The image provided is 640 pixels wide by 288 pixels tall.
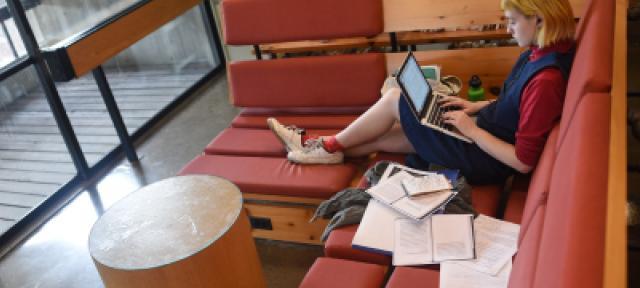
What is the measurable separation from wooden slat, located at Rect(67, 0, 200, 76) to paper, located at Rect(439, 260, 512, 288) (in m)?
2.31

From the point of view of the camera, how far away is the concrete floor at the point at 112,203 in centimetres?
257

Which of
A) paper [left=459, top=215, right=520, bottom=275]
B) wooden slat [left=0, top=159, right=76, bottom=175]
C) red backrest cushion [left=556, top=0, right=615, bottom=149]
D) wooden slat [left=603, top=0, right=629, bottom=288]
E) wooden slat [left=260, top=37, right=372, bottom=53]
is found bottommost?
wooden slat [left=0, top=159, right=76, bottom=175]

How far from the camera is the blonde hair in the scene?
1805mm

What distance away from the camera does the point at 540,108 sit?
71.5 inches

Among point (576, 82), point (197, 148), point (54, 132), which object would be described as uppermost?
point (576, 82)

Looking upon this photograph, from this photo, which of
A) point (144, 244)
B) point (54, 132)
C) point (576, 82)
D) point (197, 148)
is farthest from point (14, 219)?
point (576, 82)

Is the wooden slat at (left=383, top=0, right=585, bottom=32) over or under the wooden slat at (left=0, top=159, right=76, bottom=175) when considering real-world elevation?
over

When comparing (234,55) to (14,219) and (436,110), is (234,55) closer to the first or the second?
(14,219)

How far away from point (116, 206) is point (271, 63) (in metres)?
1.27

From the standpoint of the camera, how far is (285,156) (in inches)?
105

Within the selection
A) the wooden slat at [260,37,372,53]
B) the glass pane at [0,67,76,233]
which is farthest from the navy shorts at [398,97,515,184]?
the glass pane at [0,67,76,233]

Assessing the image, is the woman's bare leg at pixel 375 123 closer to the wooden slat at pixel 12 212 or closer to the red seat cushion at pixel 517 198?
the red seat cushion at pixel 517 198

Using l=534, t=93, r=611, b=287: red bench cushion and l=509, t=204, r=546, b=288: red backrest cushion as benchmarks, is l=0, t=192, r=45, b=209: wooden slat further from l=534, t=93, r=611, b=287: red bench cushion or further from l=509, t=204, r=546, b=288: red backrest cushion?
l=534, t=93, r=611, b=287: red bench cushion

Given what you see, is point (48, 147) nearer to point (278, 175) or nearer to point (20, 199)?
point (20, 199)
